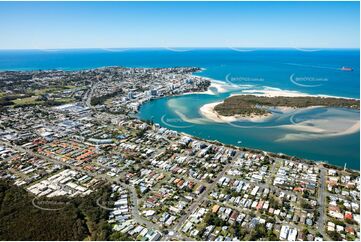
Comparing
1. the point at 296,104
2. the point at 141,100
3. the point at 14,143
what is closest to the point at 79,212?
the point at 14,143

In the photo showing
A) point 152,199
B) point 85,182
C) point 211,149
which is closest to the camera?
point 152,199

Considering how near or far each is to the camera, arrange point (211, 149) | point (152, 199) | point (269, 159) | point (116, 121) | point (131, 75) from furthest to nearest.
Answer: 1. point (131, 75)
2. point (116, 121)
3. point (211, 149)
4. point (269, 159)
5. point (152, 199)

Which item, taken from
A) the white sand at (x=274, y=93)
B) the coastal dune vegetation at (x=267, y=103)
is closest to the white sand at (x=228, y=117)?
the coastal dune vegetation at (x=267, y=103)

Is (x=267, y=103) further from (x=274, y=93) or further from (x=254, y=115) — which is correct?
(x=274, y=93)

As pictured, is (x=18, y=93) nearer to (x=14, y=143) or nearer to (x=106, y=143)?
(x=14, y=143)
